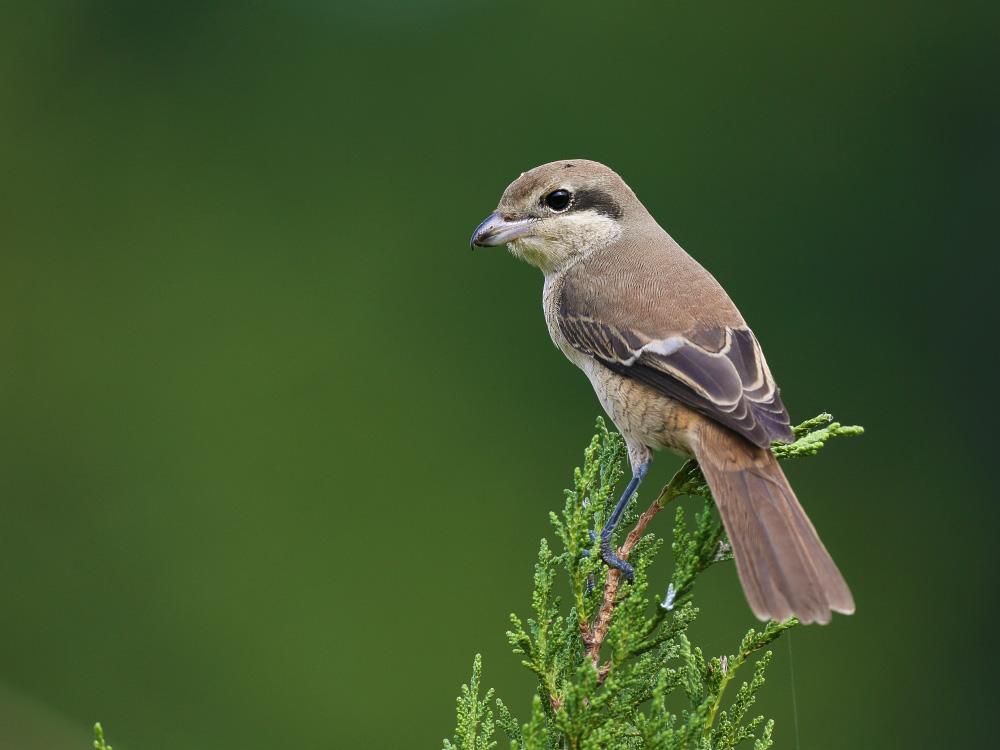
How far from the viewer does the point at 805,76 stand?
6.72 m

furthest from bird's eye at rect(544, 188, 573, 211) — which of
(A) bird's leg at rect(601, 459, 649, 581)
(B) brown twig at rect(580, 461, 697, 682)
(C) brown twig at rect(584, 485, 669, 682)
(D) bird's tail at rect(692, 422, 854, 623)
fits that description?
(C) brown twig at rect(584, 485, 669, 682)

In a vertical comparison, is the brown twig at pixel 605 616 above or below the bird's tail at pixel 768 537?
below

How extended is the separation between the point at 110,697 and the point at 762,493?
3.57 m

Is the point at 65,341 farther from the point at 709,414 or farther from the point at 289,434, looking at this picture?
the point at 709,414

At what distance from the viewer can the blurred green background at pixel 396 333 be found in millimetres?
5594

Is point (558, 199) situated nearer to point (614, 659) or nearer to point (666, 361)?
point (666, 361)

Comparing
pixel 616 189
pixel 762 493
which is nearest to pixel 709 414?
pixel 762 493

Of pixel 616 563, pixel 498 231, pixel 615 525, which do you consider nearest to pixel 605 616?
pixel 616 563

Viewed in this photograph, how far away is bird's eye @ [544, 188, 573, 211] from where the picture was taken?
163 inches

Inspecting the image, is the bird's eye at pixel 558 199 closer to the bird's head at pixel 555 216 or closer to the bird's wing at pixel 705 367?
the bird's head at pixel 555 216

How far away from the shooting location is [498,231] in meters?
4.11

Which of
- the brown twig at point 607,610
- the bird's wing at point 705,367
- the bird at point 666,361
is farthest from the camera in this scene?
the bird's wing at point 705,367

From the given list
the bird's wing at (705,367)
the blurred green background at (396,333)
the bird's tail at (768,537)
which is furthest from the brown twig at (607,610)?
the blurred green background at (396,333)

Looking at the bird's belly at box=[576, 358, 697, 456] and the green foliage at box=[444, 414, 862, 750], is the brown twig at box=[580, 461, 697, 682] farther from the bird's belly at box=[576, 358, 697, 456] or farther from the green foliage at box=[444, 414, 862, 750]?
the bird's belly at box=[576, 358, 697, 456]
